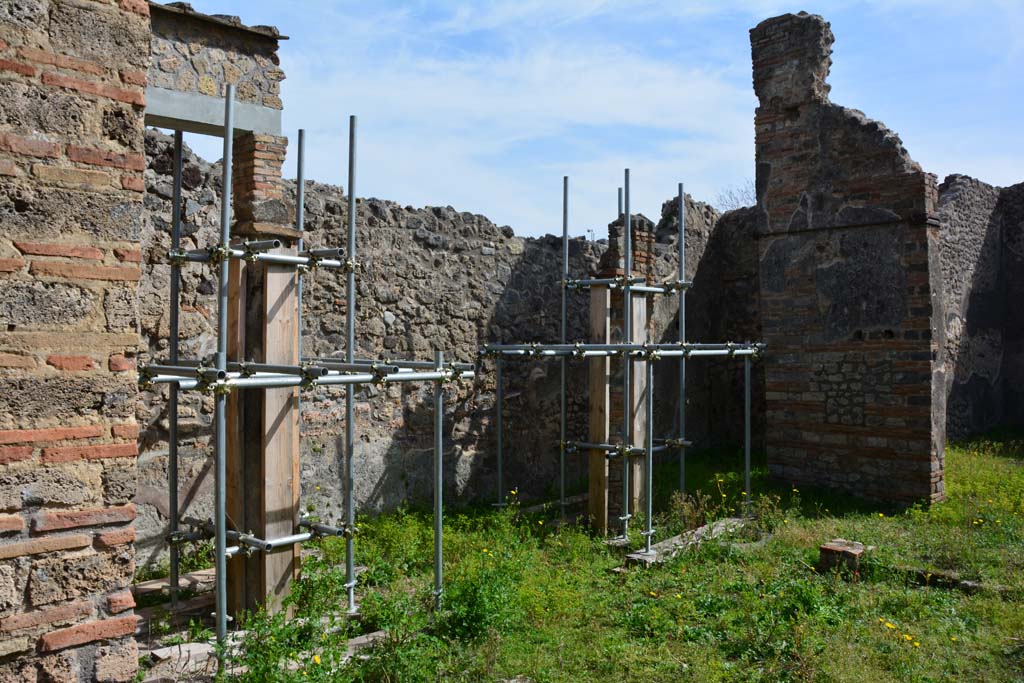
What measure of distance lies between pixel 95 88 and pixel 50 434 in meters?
1.40

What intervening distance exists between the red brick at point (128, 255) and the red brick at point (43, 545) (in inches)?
44.2

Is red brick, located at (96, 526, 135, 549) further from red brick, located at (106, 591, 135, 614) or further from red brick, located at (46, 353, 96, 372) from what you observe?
red brick, located at (46, 353, 96, 372)

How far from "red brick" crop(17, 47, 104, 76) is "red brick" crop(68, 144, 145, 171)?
310 mm

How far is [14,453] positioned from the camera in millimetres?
3094

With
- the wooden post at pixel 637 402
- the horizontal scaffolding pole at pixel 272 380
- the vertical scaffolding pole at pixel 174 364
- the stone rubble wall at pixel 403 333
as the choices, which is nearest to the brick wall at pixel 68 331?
the horizontal scaffolding pole at pixel 272 380

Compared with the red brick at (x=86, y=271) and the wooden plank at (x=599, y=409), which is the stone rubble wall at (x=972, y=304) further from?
the red brick at (x=86, y=271)

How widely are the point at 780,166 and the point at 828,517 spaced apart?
4.06 meters

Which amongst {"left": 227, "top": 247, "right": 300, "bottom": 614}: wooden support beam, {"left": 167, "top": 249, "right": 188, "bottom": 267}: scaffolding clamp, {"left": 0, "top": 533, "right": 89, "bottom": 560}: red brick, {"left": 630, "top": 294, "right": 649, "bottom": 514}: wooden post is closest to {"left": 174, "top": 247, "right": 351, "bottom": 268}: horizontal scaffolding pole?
{"left": 167, "top": 249, "right": 188, "bottom": 267}: scaffolding clamp

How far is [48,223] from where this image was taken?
3197 mm

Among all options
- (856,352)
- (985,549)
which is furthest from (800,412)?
(985,549)

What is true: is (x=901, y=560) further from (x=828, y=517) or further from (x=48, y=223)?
(x=48, y=223)

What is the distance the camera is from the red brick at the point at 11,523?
3.06m

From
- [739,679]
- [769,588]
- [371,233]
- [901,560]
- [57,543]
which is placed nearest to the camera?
[57,543]

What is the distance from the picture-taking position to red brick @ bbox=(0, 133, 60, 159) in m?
3.12
